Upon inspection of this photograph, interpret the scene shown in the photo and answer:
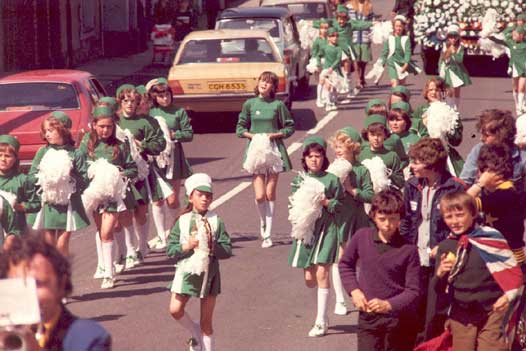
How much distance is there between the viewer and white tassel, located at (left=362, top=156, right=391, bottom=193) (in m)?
11.4

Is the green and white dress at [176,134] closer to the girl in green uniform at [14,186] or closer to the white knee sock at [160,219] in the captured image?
the white knee sock at [160,219]

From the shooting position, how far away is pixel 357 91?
29.8 m

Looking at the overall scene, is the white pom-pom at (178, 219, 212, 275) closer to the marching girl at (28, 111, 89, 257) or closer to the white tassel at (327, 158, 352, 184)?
the white tassel at (327, 158, 352, 184)

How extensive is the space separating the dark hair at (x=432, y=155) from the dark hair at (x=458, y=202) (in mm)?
924

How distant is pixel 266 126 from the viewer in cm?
1512

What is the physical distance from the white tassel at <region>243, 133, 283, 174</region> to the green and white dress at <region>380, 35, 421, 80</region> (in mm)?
10568

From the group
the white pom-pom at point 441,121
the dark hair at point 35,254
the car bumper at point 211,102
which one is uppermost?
the dark hair at point 35,254

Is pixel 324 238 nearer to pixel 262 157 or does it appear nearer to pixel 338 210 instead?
pixel 338 210

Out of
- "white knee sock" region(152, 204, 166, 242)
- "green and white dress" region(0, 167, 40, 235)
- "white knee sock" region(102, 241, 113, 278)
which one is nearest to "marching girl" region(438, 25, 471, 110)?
"white knee sock" region(152, 204, 166, 242)

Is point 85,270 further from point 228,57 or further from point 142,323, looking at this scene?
point 228,57

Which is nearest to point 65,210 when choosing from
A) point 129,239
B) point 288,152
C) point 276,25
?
point 129,239

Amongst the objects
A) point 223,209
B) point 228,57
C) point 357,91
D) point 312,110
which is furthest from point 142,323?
point 357,91

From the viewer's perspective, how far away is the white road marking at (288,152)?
1729 centimetres

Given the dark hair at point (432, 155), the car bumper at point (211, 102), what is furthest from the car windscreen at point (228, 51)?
the dark hair at point (432, 155)
